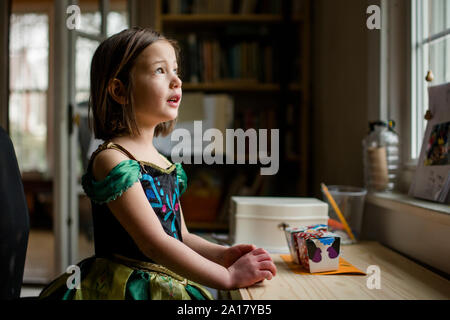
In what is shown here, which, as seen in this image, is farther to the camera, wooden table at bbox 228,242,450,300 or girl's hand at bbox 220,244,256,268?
girl's hand at bbox 220,244,256,268

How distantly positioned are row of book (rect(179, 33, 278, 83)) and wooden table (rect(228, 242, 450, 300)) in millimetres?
1662

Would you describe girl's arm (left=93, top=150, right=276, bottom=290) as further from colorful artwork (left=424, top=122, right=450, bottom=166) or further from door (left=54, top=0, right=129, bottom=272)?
door (left=54, top=0, right=129, bottom=272)

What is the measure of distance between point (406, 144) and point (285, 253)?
0.60 m

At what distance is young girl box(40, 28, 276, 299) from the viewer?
0.73 meters

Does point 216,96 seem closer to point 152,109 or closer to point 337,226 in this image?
point 337,226

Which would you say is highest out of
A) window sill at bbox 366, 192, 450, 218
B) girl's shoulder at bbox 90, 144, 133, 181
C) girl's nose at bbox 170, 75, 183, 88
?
girl's nose at bbox 170, 75, 183, 88

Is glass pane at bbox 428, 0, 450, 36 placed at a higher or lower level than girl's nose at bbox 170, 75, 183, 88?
higher

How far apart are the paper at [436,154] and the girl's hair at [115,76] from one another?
73 cm

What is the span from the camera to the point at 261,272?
2.47ft

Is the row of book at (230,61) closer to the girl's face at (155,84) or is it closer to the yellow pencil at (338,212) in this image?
the yellow pencil at (338,212)

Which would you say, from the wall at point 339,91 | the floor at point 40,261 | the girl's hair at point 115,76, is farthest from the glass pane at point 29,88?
the girl's hair at point 115,76

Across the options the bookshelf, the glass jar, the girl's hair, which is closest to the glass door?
the bookshelf

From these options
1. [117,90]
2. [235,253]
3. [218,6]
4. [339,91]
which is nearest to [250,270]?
[235,253]

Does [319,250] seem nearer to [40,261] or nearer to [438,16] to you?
[438,16]
